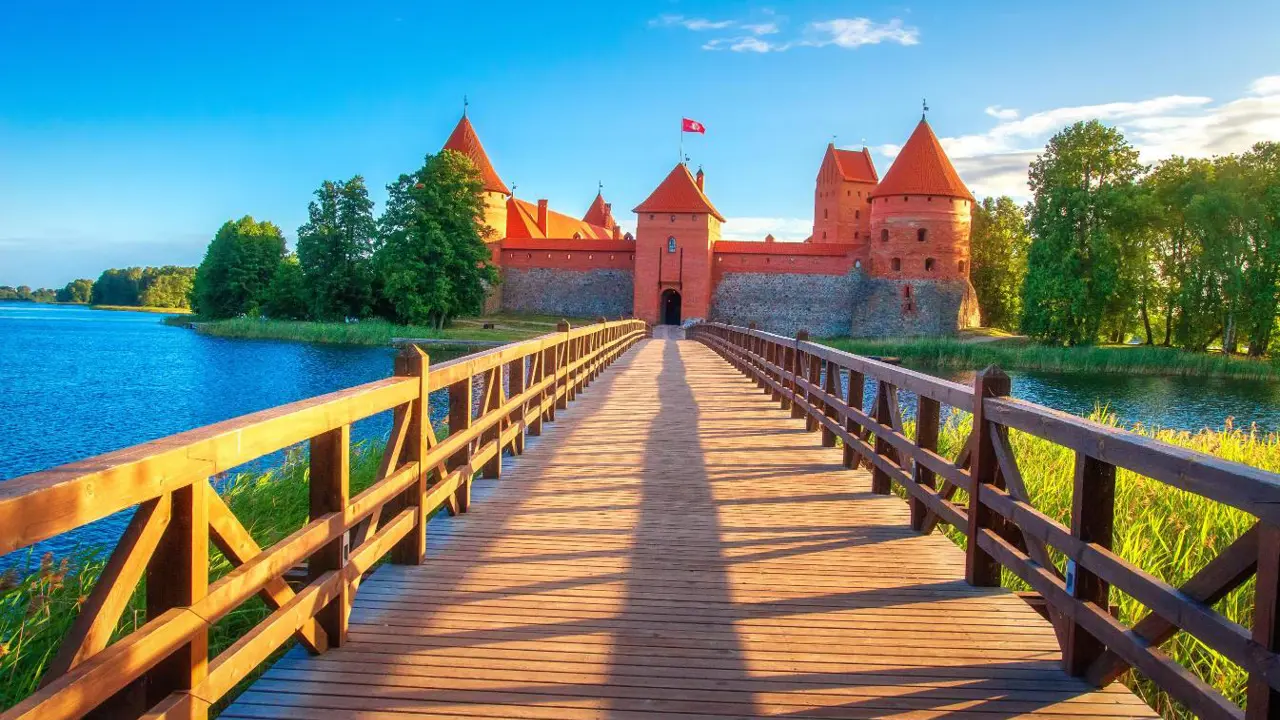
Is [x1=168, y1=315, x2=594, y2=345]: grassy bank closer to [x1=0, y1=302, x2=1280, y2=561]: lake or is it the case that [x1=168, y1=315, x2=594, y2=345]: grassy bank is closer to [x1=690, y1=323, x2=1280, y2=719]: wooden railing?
[x1=0, y1=302, x2=1280, y2=561]: lake

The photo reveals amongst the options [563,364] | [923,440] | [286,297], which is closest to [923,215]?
A: [286,297]

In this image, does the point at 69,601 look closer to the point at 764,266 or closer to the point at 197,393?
the point at 197,393

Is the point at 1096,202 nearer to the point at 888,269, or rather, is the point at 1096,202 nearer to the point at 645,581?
the point at 888,269

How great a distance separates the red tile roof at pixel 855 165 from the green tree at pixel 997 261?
29.4 feet

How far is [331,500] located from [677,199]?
4370cm

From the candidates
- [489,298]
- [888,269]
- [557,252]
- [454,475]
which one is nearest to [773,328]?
[888,269]

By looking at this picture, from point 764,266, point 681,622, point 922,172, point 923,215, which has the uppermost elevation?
point 922,172

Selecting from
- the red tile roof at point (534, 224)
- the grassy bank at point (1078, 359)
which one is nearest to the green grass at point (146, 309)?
the red tile roof at point (534, 224)

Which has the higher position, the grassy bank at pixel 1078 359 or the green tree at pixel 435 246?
the green tree at pixel 435 246

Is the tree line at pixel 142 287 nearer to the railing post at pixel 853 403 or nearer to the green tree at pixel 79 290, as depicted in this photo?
the green tree at pixel 79 290

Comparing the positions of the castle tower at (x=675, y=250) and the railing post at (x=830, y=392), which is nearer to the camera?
the railing post at (x=830, y=392)

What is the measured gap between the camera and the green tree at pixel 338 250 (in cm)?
4397

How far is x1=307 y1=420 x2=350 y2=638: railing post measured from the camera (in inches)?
116

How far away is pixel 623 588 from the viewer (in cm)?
372
